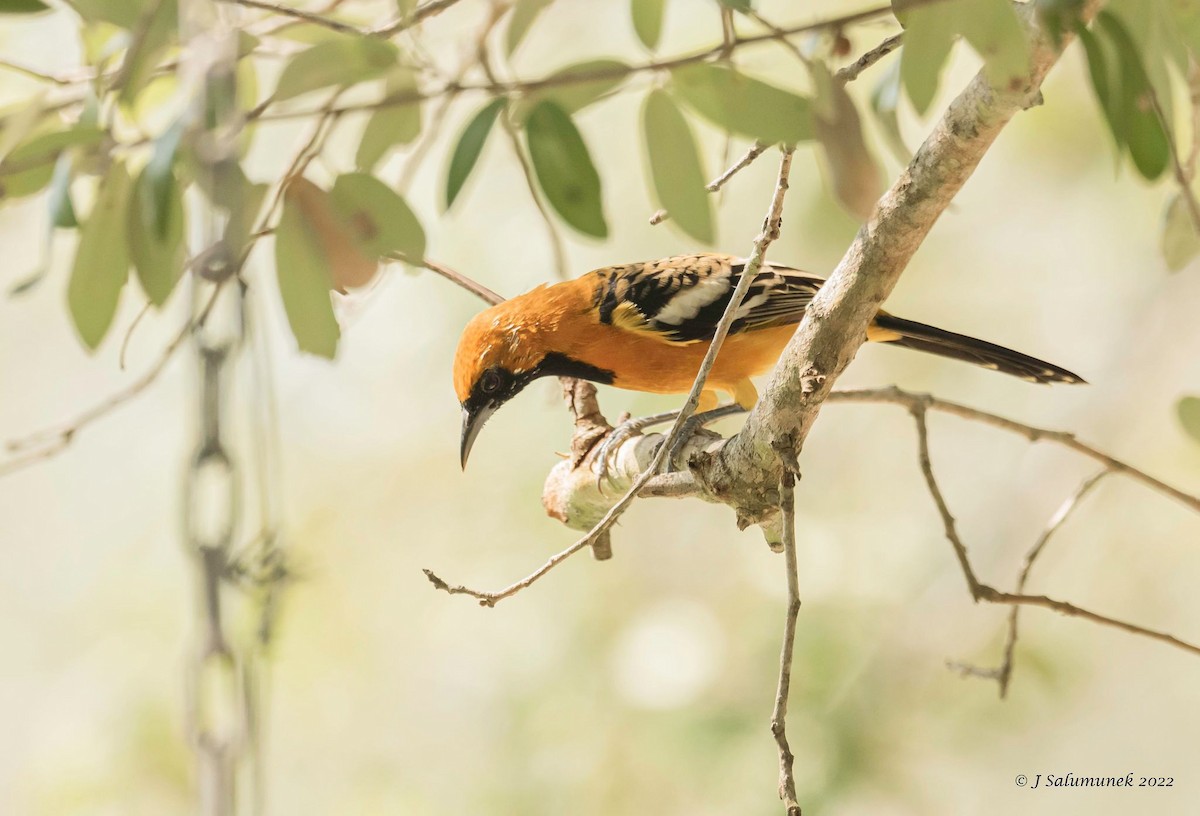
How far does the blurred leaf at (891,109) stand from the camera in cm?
169

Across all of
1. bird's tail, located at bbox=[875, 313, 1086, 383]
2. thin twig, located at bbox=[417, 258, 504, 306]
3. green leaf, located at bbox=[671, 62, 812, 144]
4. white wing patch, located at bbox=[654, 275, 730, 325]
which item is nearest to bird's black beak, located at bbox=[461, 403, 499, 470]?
thin twig, located at bbox=[417, 258, 504, 306]

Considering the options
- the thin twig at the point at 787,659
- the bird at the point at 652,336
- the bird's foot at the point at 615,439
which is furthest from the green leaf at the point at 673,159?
the bird at the point at 652,336

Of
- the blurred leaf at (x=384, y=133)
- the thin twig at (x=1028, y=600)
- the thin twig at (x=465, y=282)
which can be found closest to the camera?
the blurred leaf at (x=384, y=133)

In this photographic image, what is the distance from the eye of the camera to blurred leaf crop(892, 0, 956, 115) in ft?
4.71

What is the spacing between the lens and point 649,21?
1.74 metres

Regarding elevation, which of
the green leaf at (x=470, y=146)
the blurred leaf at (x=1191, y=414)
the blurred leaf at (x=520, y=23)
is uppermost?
the blurred leaf at (x=520, y=23)

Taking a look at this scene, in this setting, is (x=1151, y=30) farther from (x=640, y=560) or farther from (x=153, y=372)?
(x=640, y=560)

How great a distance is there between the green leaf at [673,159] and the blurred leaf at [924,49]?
33 centimetres

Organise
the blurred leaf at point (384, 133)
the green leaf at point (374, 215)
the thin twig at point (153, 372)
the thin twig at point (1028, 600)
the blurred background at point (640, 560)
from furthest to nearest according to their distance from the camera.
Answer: the blurred background at point (640, 560), the thin twig at point (1028, 600), the blurred leaf at point (384, 133), the green leaf at point (374, 215), the thin twig at point (153, 372)

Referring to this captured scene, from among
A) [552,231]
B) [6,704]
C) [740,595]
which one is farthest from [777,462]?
[6,704]

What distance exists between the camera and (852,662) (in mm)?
5938

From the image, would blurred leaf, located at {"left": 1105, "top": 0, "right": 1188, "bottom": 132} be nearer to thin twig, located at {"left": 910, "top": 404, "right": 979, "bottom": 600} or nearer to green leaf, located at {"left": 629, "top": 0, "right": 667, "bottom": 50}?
green leaf, located at {"left": 629, "top": 0, "right": 667, "bottom": 50}

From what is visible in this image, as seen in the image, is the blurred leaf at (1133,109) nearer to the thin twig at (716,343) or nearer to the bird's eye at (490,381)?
the thin twig at (716,343)

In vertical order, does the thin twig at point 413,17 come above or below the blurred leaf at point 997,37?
above
